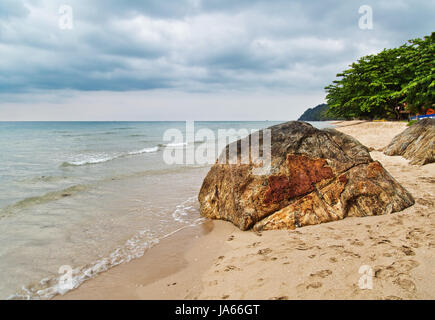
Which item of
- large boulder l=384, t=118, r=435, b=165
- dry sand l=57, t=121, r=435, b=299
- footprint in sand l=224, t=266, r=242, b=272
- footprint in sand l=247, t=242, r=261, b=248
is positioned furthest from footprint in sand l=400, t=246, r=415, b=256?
large boulder l=384, t=118, r=435, b=165

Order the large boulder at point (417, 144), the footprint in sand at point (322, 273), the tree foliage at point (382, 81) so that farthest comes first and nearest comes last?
the tree foliage at point (382, 81) → the large boulder at point (417, 144) → the footprint in sand at point (322, 273)

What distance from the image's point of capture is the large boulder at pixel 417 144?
8.07 metres

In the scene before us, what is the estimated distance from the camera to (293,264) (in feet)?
10.1

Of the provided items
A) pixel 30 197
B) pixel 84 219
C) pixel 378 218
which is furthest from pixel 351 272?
pixel 30 197

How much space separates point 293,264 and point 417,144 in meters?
9.38

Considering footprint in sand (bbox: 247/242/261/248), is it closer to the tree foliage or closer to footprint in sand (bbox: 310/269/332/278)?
footprint in sand (bbox: 310/269/332/278)

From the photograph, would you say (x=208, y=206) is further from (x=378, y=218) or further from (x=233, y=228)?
(x=378, y=218)

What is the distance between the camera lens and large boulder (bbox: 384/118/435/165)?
8070 millimetres

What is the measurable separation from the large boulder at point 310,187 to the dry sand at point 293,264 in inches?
9.9

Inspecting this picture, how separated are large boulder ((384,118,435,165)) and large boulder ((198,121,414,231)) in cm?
468

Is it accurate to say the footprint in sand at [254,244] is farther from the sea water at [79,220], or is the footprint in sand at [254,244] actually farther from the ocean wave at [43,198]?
the ocean wave at [43,198]

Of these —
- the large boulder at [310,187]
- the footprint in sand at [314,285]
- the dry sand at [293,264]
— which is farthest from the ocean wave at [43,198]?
the footprint in sand at [314,285]

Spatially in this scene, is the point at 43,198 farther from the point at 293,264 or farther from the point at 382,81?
the point at 382,81
